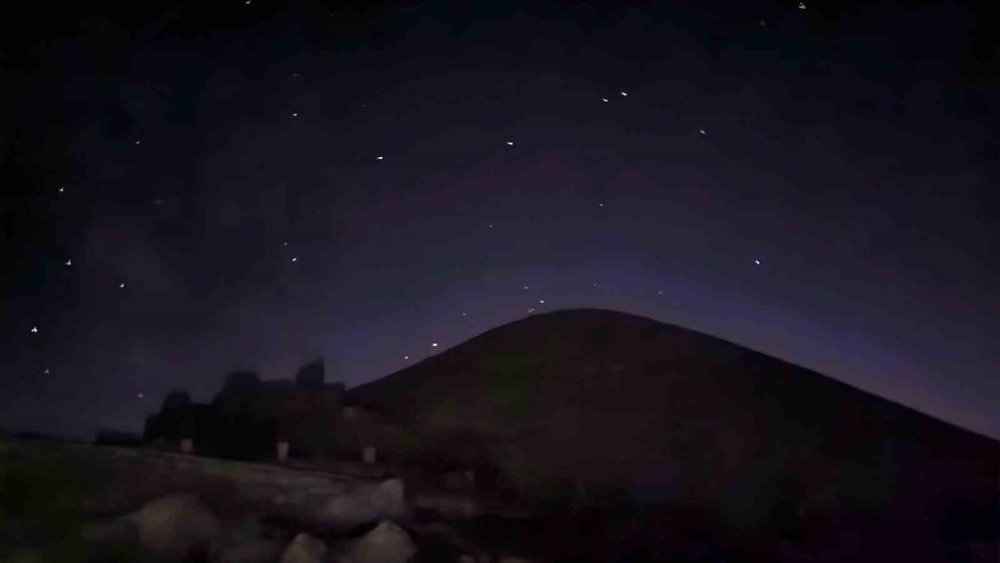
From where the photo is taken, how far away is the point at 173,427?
98.0 inches

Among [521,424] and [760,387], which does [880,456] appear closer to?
[760,387]

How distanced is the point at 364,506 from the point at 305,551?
184 mm

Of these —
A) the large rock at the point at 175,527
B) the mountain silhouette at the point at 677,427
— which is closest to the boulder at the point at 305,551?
the large rock at the point at 175,527

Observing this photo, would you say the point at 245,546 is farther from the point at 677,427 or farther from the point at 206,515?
the point at 677,427

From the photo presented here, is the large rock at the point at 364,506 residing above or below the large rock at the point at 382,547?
above

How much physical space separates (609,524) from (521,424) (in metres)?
0.35

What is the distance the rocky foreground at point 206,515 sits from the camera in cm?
227

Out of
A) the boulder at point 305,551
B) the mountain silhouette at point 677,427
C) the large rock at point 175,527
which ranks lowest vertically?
the boulder at point 305,551

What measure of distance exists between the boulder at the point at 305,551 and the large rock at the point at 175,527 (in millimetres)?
227

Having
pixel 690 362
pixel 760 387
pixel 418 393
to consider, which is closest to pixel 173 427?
pixel 418 393

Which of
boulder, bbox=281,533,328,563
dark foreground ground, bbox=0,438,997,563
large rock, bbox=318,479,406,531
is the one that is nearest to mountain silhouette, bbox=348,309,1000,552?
dark foreground ground, bbox=0,438,997,563

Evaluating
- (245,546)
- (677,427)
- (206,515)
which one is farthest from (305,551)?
(677,427)

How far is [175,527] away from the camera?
7.64ft

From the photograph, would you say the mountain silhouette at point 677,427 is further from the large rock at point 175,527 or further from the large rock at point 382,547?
the large rock at point 175,527
